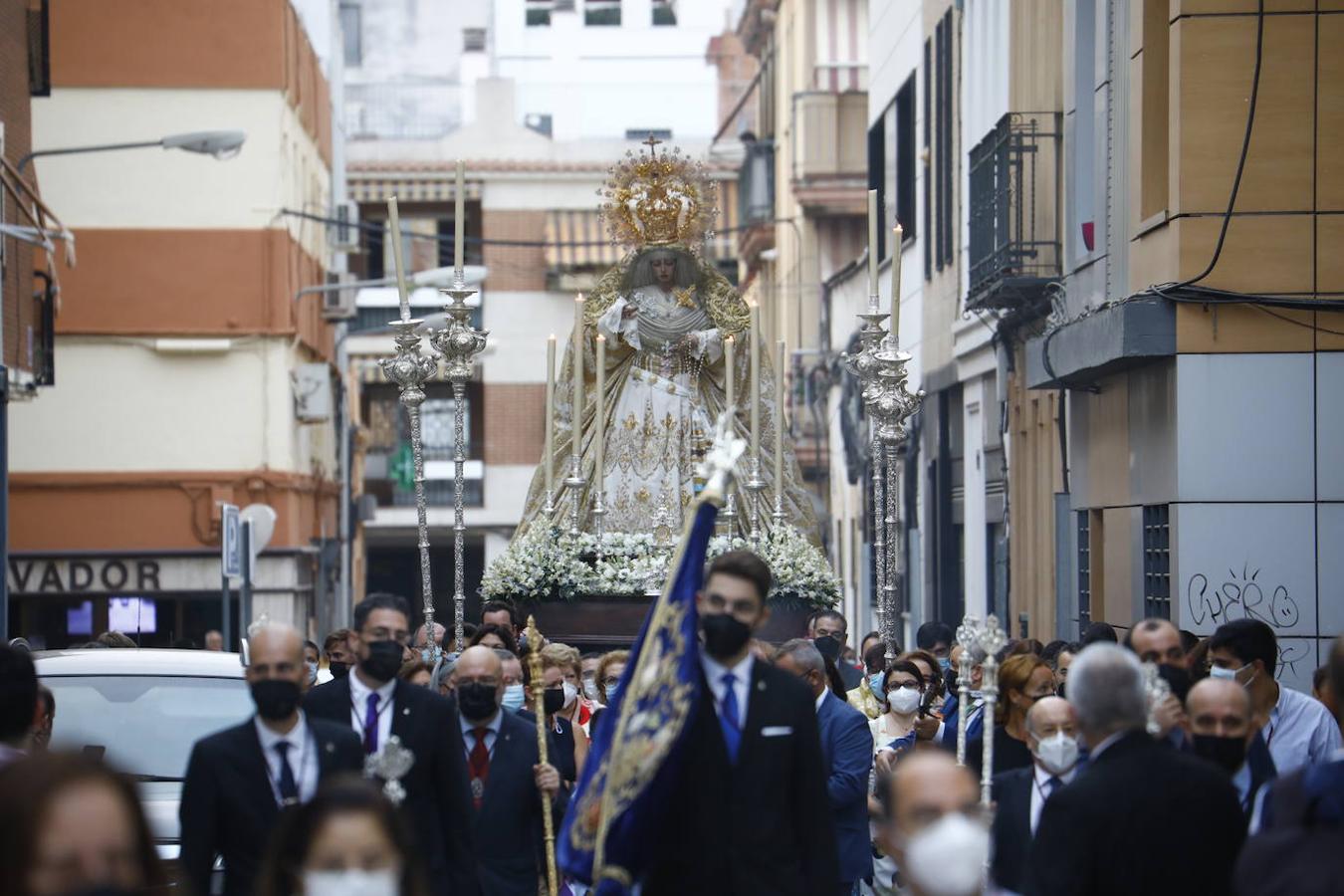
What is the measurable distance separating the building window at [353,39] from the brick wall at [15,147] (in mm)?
39112

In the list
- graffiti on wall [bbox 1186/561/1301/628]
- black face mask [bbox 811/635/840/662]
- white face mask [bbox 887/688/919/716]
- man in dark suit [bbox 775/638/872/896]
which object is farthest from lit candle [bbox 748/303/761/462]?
man in dark suit [bbox 775/638/872/896]

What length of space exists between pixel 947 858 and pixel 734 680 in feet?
9.05

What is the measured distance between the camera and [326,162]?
42.7 m

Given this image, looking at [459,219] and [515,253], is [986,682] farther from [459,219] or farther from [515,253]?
[515,253]

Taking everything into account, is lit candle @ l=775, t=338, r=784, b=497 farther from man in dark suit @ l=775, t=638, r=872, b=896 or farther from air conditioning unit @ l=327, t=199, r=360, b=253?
air conditioning unit @ l=327, t=199, r=360, b=253

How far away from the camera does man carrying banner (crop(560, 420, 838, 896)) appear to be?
7359 mm

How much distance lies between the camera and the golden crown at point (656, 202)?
57.0 feet

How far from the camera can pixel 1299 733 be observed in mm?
9438

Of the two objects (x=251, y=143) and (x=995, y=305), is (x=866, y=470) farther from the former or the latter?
(x=995, y=305)

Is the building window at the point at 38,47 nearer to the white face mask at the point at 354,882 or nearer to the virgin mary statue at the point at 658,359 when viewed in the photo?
the virgin mary statue at the point at 658,359

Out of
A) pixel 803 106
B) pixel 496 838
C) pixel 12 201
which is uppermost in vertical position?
pixel 803 106

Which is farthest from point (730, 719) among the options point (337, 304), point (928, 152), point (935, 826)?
point (337, 304)

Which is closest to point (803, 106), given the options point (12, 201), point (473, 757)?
point (12, 201)

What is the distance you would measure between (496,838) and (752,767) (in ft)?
6.72
